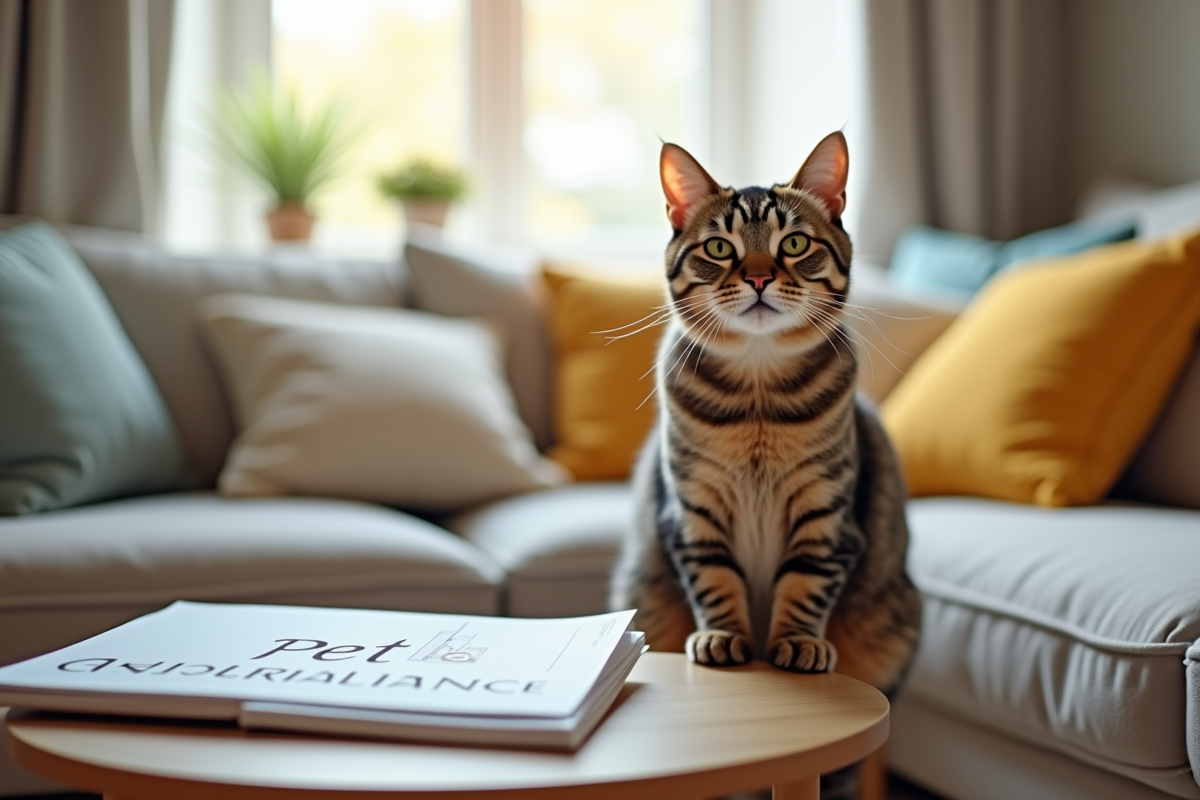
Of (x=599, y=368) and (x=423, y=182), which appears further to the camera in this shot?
(x=423, y=182)

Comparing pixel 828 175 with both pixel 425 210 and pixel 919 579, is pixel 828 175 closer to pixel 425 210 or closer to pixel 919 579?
pixel 919 579

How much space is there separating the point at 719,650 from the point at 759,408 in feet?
0.86

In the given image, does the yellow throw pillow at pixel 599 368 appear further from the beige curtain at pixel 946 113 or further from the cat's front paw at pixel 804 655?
the cat's front paw at pixel 804 655

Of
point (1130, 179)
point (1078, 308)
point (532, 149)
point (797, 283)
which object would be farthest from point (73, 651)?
point (1130, 179)

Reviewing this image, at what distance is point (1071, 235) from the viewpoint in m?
2.16

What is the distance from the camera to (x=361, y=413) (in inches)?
72.9

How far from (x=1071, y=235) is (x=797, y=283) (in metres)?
1.37

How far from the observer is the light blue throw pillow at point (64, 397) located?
5.28 ft

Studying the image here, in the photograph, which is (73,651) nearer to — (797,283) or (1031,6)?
(797,283)

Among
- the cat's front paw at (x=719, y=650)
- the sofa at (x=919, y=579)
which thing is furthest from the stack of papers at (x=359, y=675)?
the sofa at (x=919, y=579)

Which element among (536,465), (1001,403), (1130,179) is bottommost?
(536,465)

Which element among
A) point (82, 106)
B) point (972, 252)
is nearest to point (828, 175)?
point (972, 252)

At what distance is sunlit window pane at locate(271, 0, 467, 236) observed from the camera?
2.91 meters

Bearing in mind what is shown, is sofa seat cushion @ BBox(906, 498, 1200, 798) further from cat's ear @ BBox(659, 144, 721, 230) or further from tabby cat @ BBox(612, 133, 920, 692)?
cat's ear @ BBox(659, 144, 721, 230)
